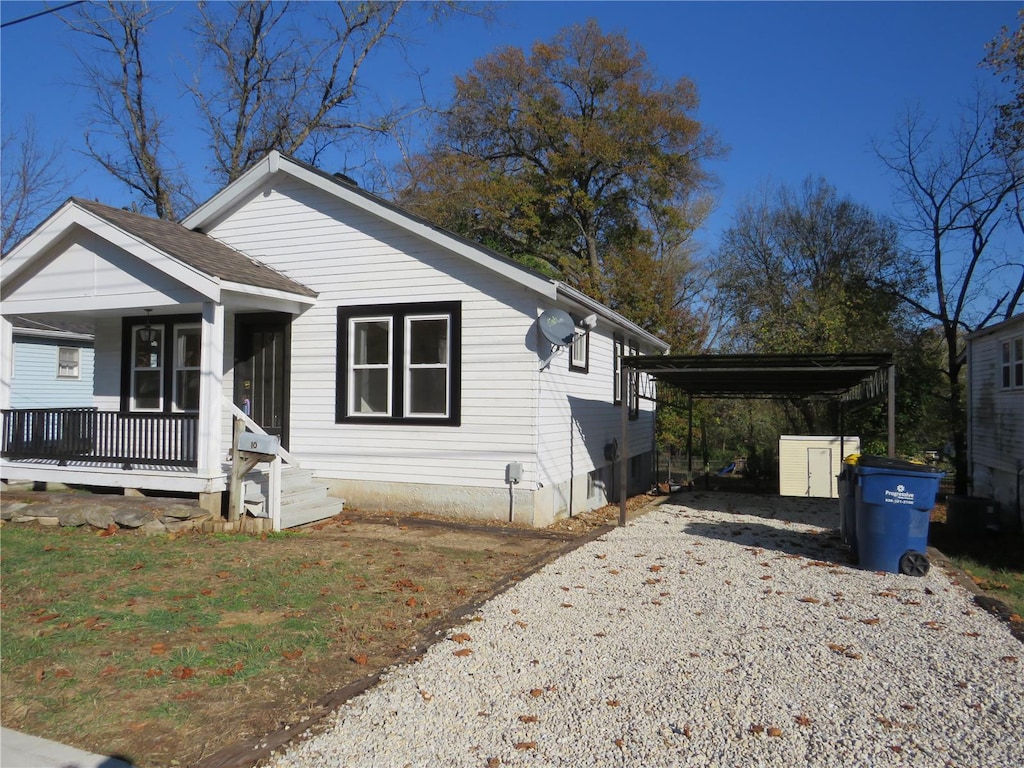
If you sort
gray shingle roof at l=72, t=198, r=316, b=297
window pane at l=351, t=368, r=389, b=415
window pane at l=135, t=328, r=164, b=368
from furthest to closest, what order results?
window pane at l=135, t=328, r=164, b=368
window pane at l=351, t=368, r=389, b=415
gray shingle roof at l=72, t=198, r=316, b=297

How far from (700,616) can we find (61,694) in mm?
4588

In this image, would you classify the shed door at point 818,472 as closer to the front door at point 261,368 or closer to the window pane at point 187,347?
the front door at point 261,368

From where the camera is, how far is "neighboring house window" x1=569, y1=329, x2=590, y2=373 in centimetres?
1172

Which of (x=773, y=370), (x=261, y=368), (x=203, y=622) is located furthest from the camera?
(x=261, y=368)

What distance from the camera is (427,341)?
10.9m

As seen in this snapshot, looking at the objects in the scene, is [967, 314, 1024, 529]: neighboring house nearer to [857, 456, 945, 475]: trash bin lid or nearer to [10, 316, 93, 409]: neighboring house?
[857, 456, 945, 475]: trash bin lid

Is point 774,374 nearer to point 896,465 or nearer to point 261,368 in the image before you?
point 896,465

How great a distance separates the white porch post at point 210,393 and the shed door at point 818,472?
12.0m

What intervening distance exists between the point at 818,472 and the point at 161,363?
13337 millimetres

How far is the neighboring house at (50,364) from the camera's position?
21.9 meters

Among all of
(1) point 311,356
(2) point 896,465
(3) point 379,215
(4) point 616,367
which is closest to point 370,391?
(1) point 311,356

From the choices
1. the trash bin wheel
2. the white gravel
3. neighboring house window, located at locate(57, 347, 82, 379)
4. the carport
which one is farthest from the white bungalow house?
neighboring house window, located at locate(57, 347, 82, 379)

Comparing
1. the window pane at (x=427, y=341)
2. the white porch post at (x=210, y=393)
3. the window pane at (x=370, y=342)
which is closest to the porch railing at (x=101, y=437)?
the white porch post at (x=210, y=393)

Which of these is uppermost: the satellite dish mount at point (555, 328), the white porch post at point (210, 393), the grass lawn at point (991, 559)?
the satellite dish mount at point (555, 328)
